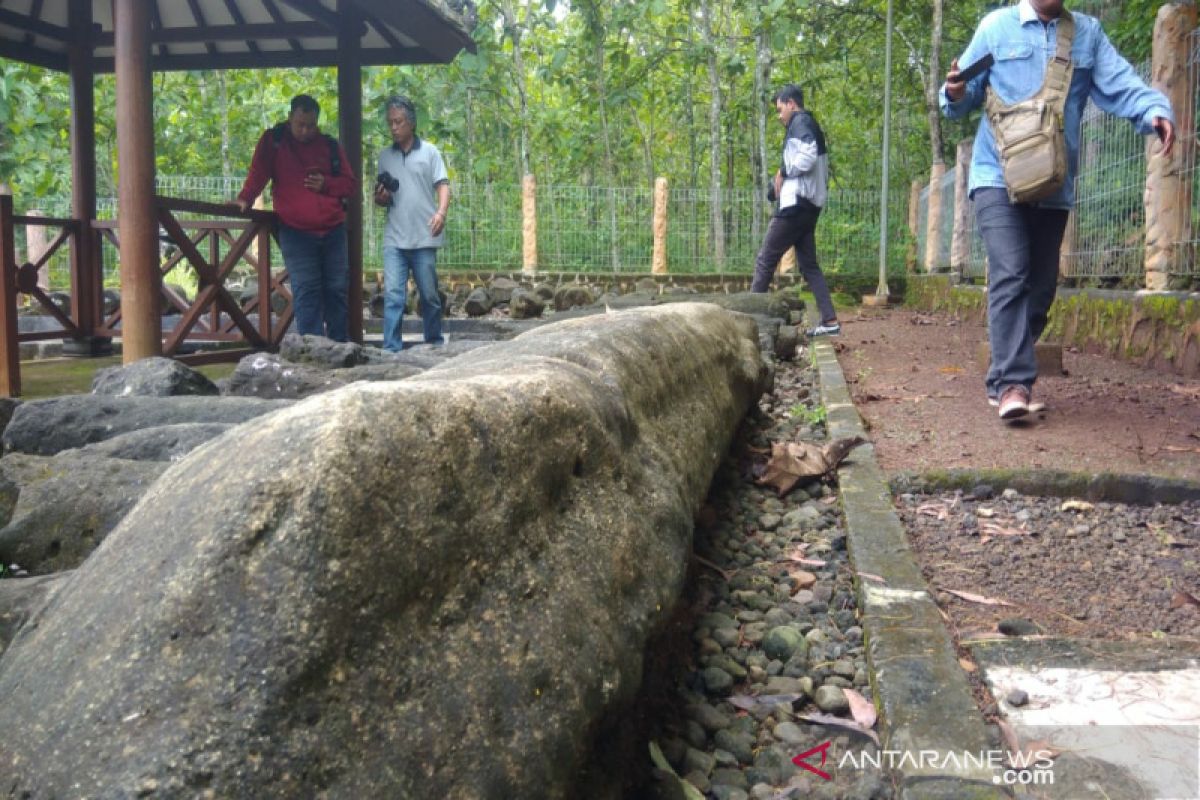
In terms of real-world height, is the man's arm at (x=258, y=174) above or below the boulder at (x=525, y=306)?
above

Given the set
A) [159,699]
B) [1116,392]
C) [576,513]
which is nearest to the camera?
[159,699]

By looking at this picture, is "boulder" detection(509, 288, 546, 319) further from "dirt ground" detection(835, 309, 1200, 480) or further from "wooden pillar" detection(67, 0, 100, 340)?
"dirt ground" detection(835, 309, 1200, 480)

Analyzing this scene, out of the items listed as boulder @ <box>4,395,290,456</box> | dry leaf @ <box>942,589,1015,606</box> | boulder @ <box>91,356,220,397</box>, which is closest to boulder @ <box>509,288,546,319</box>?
boulder @ <box>91,356,220,397</box>

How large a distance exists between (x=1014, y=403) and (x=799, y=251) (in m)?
4.35

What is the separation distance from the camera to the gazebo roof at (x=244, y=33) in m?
7.15

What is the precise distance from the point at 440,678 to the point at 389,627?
95 millimetres

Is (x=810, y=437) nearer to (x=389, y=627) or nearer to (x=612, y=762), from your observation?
(x=612, y=762)

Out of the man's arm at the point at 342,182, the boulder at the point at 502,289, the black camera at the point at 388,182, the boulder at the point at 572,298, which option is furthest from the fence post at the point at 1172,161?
the boulder at the point at 502,289

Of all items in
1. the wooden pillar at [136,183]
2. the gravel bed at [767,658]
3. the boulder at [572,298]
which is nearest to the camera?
the gravel bed at [767,658]

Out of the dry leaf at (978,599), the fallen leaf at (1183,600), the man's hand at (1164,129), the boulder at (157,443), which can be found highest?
the man's hand at (1164,129)

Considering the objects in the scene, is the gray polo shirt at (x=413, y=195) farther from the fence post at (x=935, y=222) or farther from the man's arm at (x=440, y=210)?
the fence post at (x=935, y=222)

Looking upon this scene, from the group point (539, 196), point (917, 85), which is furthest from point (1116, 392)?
point (917, 85)

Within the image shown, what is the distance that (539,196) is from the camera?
658 inches

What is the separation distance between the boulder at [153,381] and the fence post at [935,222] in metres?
11.8
